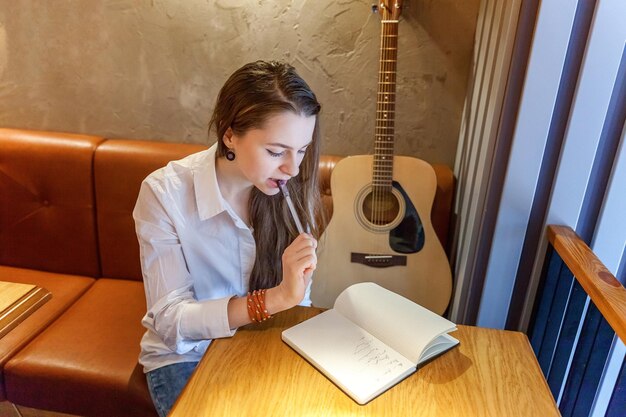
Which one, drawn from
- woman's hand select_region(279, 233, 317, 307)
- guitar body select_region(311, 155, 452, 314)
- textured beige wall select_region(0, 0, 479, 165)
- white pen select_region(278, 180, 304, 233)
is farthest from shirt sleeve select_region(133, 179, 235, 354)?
textured beige wall select_region(0, 0, 479, 165)

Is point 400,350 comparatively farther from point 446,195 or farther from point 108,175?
point 108,175

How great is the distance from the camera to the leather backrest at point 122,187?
1.78 m

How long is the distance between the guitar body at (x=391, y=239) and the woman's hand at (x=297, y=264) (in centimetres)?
67

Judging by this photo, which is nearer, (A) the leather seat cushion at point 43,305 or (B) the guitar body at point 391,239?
(A) the leather seat cushion at point 43,305

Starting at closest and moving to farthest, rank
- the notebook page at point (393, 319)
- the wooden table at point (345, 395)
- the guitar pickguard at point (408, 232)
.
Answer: the wooden table at point (345, 395) → the notebook page at point (393, 319) → the guitar pickguard at point (408, 232)

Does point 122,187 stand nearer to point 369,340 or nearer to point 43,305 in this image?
point 43,305

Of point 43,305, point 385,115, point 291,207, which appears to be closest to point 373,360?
point 291,207

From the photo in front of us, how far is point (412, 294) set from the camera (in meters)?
1.72

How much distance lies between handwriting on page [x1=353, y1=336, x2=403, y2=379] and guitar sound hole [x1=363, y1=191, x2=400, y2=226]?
0.76 meters

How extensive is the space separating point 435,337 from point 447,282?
77cm

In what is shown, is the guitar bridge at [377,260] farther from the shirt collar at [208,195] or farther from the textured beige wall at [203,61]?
the shirt collar at [208,195]

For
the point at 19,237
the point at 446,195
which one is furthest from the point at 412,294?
the point at 19,237

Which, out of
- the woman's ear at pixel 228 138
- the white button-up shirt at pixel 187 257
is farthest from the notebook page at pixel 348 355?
the woman's ear at pixel 228 138

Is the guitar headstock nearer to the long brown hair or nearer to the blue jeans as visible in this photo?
the long brown hair
